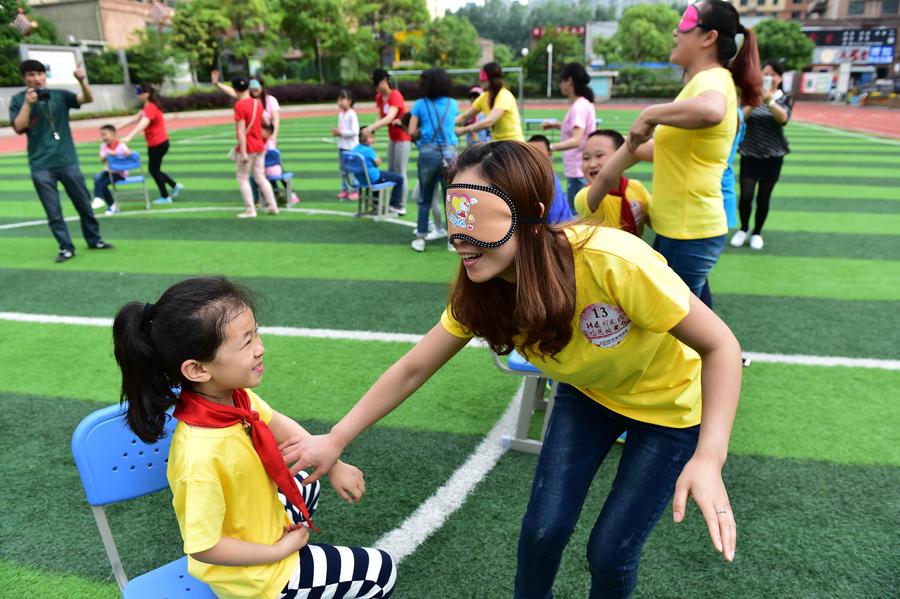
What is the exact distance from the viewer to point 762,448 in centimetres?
359

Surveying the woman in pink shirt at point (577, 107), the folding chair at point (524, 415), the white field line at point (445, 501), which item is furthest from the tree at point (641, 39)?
the white field line at point (445, 501)

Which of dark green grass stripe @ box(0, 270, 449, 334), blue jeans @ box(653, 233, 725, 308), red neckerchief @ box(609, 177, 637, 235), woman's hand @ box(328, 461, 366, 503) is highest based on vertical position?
red neckerchief @ box(609, 177, 637, 235)

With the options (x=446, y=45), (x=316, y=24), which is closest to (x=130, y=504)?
(x=316, y=24)

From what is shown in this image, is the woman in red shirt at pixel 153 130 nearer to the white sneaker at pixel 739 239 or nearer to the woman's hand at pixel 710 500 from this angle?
the white sneaker at pixel 739 239

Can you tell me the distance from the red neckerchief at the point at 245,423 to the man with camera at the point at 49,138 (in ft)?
21.7

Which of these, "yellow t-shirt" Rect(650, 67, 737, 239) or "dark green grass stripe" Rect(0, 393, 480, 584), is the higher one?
"yellow t-shirt" Rect(650, 67, 737, 239)

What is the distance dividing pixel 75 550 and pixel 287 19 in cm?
5421

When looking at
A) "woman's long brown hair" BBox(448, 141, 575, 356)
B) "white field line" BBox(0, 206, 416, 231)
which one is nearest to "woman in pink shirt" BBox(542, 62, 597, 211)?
"white field line" BBox(0, 206, 416, 231)

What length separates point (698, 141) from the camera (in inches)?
132

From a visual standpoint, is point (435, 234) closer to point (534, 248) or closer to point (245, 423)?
point (245, 423)

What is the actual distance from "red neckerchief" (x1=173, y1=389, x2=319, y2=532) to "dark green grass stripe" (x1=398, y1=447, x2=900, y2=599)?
100 cm

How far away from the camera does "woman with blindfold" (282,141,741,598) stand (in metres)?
1.73

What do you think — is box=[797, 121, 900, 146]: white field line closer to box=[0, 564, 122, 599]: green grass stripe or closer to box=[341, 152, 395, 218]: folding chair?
box=[341, 152, 395, 218]: folding chair

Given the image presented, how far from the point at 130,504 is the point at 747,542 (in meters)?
2.95
